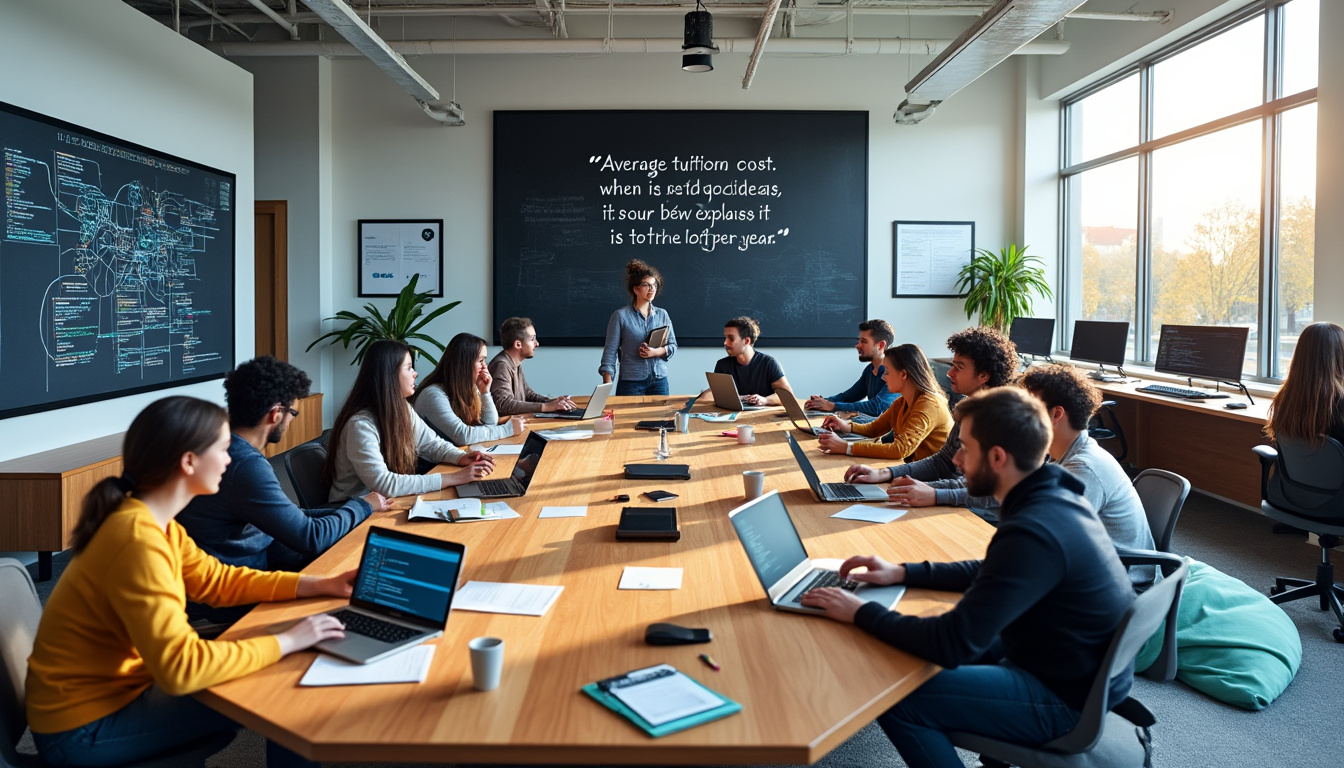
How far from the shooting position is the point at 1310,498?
3533 millimetres

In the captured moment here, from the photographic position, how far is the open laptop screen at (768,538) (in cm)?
186

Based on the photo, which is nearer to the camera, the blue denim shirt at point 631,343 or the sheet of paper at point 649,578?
the sheet of paper at point 649,578

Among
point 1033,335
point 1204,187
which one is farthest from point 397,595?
point 1033,335

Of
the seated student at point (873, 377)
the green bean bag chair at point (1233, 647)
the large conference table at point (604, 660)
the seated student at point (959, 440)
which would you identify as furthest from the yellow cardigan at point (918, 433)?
the seated student at point (873, 377)

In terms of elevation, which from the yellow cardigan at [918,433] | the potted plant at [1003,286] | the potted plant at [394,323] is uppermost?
the potted plant at [1003,286]

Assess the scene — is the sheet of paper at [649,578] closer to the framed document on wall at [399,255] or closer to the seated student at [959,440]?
→ the seated student at [959,440]

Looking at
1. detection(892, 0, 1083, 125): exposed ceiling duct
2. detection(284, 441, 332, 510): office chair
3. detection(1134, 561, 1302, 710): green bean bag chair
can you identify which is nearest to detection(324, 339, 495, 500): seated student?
detection(284, 441, 332, 510): office chair

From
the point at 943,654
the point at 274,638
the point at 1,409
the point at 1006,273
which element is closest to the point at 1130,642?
the point at 943,654

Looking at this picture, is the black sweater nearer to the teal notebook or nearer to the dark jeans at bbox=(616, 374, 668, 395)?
the teal notebook

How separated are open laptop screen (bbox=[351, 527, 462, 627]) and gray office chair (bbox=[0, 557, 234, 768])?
1.36 ft

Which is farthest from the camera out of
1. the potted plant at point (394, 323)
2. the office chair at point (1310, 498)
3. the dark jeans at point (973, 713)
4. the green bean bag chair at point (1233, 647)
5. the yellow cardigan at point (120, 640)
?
the potted plant at point (394, 323)

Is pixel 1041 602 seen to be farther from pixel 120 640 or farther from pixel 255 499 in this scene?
pixel 255 499

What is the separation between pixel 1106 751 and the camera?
1781mm

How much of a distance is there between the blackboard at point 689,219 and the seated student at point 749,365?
2101 mm
